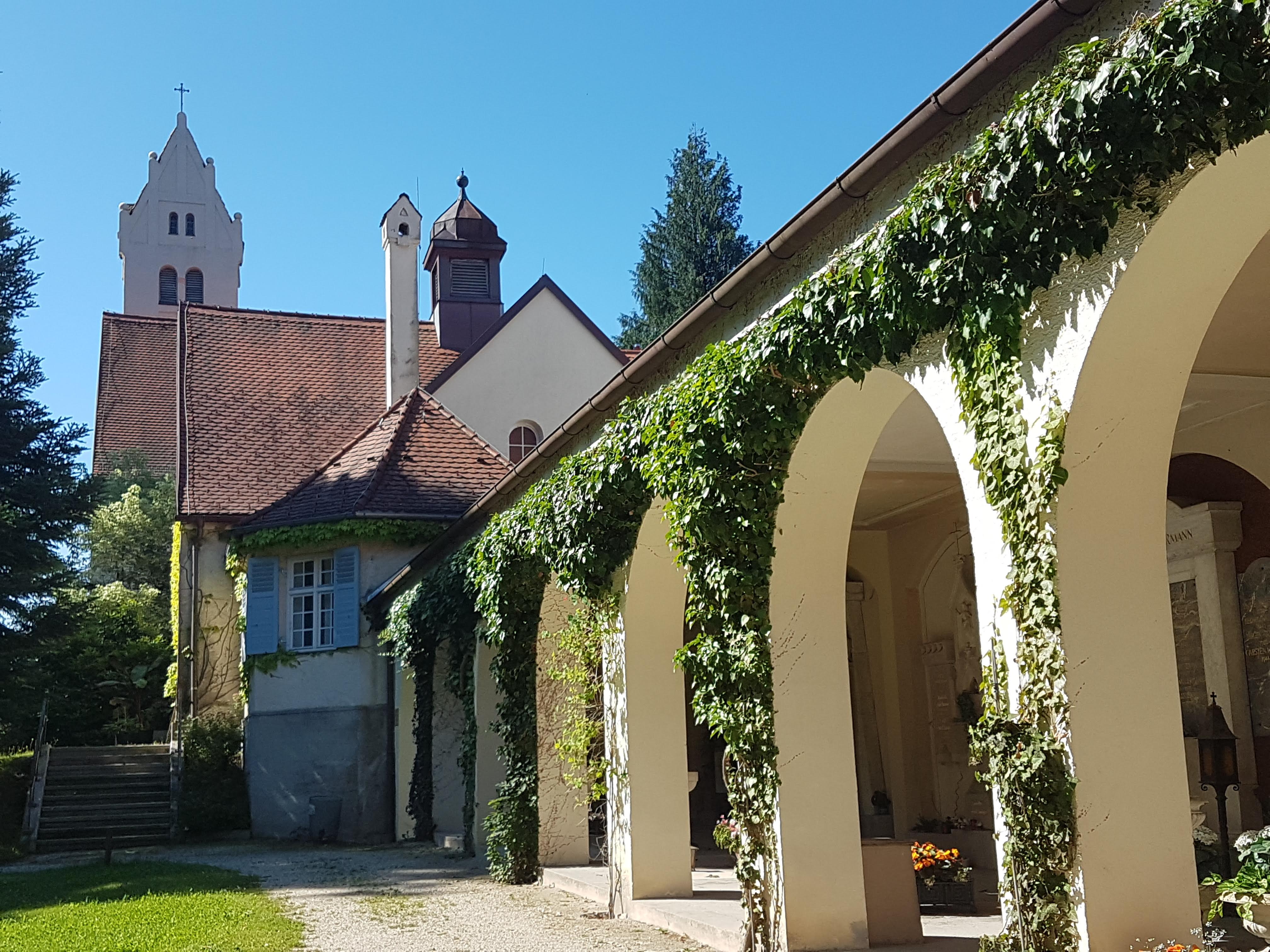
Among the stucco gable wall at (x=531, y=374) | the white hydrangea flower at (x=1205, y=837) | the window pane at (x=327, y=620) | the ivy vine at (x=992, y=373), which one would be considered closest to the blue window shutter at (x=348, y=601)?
the window pane at (x=327, y=620)

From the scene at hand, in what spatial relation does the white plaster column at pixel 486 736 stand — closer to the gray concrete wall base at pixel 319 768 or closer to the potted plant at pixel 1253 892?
the gray concrete wall base at pixel 319 768

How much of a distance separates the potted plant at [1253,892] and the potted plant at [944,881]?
3.11 metres

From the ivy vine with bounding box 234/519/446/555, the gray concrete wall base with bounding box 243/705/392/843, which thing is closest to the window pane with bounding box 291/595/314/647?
the ivy vine with bounding box 234/519/446/555

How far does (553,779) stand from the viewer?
518 inches

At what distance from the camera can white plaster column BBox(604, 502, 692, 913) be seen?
10.4 metres

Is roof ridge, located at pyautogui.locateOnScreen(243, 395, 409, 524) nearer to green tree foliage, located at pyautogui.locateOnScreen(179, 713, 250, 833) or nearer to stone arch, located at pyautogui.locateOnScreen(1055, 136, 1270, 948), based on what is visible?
green tree foliage, located at pyautogui.locateOnScreen(179, 713, 250, 833)

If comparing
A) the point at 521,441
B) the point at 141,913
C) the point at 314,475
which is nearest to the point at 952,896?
the point at 141,913

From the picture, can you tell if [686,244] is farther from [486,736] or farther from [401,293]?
[486,736]

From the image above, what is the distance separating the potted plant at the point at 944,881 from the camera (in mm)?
9133

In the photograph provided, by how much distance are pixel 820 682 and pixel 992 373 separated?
3.07 meters

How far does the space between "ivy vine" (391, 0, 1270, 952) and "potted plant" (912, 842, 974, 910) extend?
5.48 ft

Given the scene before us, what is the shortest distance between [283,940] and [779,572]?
4394 mm

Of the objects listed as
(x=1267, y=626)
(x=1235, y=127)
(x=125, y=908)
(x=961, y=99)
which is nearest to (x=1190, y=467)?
(x=1267, y=626)

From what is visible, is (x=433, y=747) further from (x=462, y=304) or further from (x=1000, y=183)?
(x=1000, y=183)
